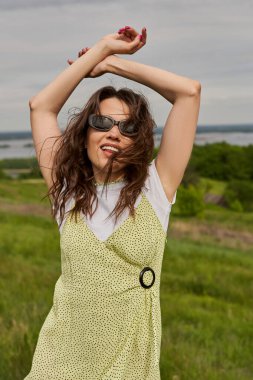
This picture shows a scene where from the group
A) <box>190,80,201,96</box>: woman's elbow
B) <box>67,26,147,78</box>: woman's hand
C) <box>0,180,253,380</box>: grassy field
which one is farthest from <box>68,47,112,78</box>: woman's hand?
<box>0,180,253,380</box>: grassy field

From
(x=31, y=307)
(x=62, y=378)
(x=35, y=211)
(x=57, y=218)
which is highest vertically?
(x=57, y=218)

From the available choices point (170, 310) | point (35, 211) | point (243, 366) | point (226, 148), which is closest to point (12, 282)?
point (170, 310)

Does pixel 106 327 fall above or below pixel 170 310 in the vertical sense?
above

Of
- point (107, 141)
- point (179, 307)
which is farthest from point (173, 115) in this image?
point (179, 307)

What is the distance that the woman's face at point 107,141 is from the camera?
239 cm

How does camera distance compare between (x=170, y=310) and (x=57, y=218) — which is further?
(x=170, y=310)

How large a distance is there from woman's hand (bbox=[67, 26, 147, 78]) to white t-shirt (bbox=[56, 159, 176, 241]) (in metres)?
0.41

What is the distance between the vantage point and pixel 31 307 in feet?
21.9

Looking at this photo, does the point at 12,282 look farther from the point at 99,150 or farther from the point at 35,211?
the point at 35,211

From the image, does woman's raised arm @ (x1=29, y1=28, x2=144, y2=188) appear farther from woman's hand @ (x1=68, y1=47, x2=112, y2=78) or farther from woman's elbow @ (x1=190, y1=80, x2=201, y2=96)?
woman's elbow @ (x1=190, y1=80, x2=201, y2=96)

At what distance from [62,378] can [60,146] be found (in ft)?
2.81

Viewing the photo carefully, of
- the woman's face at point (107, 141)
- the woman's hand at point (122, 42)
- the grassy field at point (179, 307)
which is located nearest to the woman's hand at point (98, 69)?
the woman's hand at point (122, 42)

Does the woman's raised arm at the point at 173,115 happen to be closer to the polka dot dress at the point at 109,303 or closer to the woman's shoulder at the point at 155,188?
the woman's shoulder at the point at 155,188

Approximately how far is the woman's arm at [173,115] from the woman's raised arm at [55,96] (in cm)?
10
